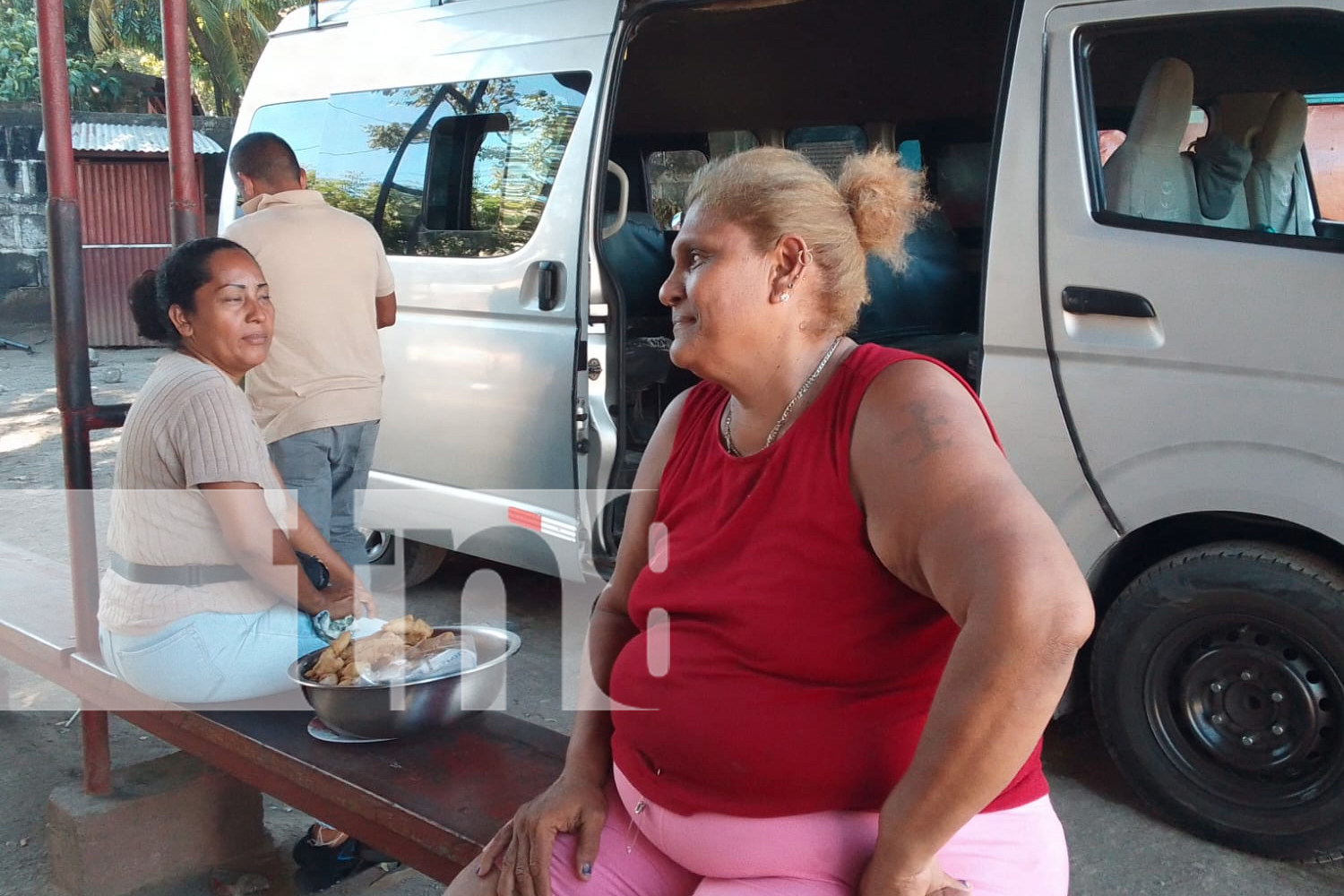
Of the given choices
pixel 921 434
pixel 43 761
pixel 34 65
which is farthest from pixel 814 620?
pixel 34 65

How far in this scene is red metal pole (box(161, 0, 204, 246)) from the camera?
3.36 meters

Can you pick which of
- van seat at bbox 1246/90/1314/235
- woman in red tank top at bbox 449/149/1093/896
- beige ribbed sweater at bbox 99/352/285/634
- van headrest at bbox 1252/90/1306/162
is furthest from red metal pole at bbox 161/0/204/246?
van headrest at bbox 1252/90/1306/162

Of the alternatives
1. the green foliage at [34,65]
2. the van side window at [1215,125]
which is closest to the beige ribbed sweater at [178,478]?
the van side window at [1215,125]

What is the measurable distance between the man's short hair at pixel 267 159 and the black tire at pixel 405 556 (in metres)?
1.72

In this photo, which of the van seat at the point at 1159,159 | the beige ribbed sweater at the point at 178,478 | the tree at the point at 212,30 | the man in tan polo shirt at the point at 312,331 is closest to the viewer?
the beige ribbed sweater at the point at 178,478

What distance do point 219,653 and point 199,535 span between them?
0.86 feet

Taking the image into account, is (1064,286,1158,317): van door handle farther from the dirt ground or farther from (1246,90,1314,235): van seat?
the dirt ground

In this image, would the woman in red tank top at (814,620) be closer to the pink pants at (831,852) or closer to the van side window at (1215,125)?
the pink pants at (831,852)

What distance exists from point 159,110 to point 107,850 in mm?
19461

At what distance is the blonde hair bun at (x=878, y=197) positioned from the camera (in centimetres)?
170

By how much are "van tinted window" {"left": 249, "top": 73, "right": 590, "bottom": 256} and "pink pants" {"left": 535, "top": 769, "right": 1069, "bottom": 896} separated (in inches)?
118

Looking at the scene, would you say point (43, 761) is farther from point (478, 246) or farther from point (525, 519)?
point (478, 246)

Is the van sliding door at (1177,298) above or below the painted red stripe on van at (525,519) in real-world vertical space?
above

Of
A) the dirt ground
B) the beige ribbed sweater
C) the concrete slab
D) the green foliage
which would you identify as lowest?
the dirt ground
